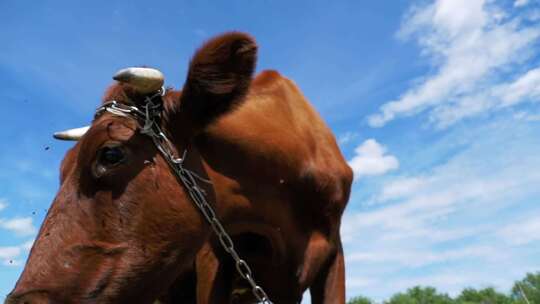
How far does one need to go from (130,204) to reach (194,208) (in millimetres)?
428

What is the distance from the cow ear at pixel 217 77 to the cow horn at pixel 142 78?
0.20m

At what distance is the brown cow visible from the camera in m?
2.88

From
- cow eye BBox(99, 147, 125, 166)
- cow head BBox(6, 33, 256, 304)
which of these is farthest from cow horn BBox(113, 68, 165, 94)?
cow eye BBox(99, 147, 125, 166)

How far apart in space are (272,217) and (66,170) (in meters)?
1.65

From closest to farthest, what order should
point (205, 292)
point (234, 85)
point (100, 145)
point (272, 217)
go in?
point (100, 145), point (234, 85), point (272, 217), point (205, 292)

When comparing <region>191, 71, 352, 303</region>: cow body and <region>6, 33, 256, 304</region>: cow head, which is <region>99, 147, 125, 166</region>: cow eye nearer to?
<region>6, 33, 256, 304</region>: cow head

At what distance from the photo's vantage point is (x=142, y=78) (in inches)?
Answer: 128

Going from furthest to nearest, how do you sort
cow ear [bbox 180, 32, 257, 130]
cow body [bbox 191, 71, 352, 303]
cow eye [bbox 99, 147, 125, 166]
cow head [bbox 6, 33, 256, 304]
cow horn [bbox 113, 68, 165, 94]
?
cow body [bbox 191, 71, 352, 303] → cow ear [bbox 180, 32, 257, 130] → cow horn [bbox 113, 68, 165, 94] → cow eye [bbox 99, 147, 125, 166] → cow head [bbox 6, 33, 256, 304]

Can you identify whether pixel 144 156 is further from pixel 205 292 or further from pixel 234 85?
pixel 205 292

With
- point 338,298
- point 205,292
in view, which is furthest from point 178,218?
point 338,298

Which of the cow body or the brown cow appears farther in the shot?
the cow body

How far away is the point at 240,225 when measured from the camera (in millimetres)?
3932

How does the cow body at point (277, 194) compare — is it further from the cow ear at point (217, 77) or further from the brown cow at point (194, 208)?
the cow ear at point (217, 77)

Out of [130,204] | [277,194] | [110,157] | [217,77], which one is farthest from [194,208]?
[277,194]
